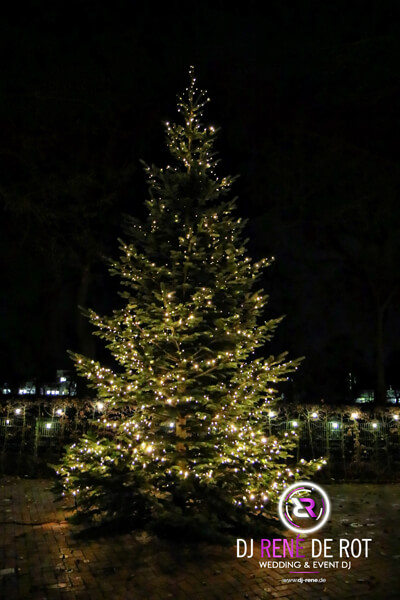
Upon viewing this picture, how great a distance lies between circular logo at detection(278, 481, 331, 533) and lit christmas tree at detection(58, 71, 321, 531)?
0.20 meters

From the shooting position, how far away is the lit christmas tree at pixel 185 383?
22.7 ft

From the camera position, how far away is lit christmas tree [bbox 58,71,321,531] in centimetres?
691

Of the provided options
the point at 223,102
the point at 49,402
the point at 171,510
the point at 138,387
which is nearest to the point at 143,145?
the point at 223,102

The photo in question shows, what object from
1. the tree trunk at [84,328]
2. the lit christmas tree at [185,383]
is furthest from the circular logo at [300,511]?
the tree trunk at [84,328]

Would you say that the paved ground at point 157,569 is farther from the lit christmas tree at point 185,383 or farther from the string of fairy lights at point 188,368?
the string of fairy lights at point 188,368

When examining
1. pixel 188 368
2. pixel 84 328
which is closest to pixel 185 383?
pixel 188 368

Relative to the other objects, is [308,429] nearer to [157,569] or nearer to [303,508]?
[303,508]

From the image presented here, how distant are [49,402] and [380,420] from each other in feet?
24.8

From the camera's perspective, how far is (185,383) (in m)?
7.09

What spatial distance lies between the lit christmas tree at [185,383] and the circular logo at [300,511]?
0.65 feet

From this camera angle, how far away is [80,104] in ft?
42.6

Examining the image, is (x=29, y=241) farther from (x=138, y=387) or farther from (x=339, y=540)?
(x=339, y=540)

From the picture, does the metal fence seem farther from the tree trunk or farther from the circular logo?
the tree trunk

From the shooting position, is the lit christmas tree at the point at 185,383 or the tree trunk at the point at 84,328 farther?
the tree trunk at the point at 84,328
